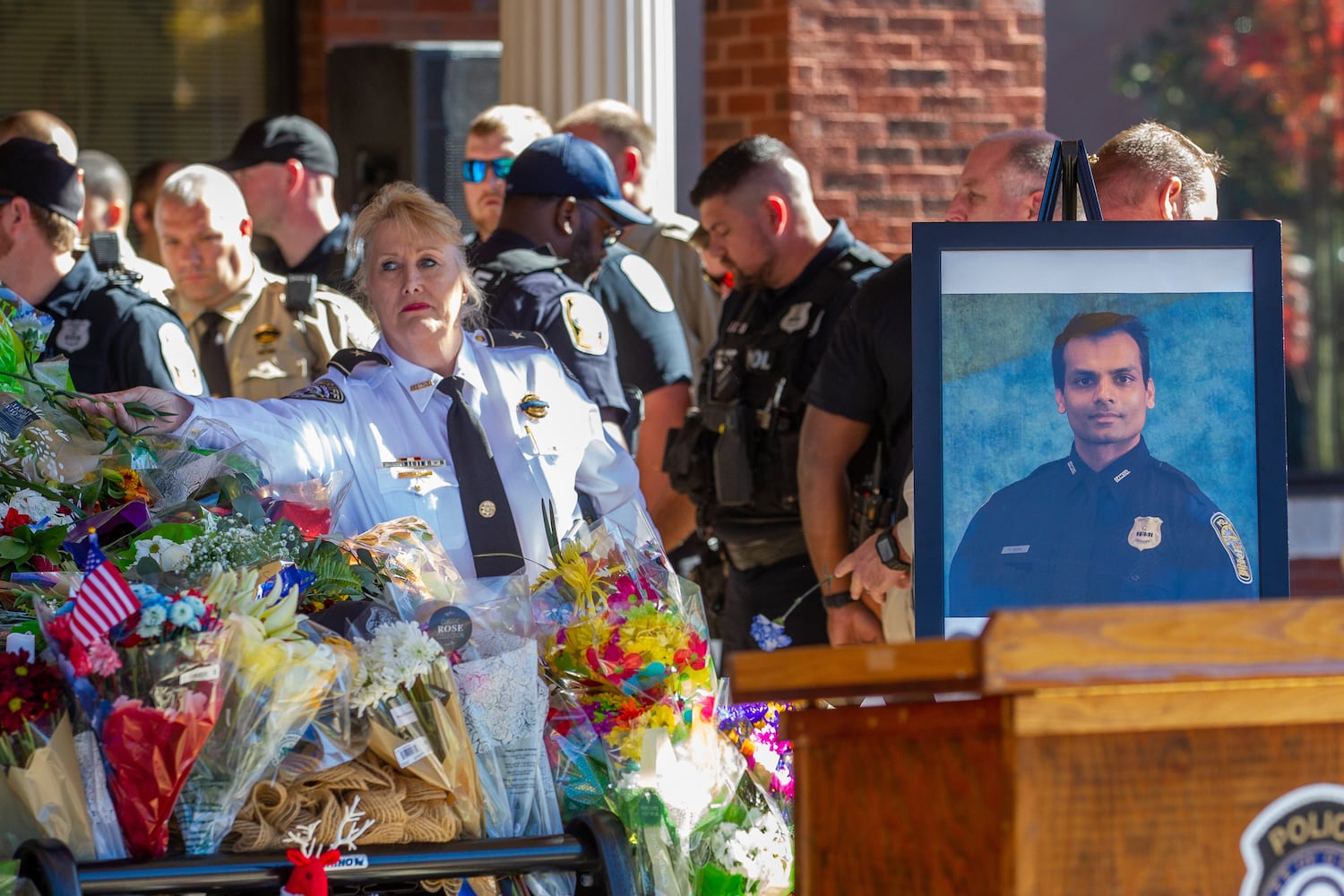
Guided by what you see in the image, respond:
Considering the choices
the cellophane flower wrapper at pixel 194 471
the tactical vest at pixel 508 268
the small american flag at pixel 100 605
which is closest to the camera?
the small american flag at pixel 100 605

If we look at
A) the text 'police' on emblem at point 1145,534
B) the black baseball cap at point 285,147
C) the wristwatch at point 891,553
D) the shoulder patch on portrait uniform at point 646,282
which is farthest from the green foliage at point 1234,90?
the text 'police' on emblem at point 1145,534

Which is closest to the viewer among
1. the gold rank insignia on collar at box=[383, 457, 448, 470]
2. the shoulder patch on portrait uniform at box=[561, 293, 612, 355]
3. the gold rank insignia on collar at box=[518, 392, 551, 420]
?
the gold rank insignia on collar at box=[383, 457, 448, 470]

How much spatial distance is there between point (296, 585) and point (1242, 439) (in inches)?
53.3

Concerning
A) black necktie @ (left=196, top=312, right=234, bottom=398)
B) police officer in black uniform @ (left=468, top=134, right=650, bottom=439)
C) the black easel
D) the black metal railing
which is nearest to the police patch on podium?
the black metal railing

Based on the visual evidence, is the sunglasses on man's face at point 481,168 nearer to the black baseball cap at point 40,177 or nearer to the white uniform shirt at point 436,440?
the black baseball cap at point 40,177

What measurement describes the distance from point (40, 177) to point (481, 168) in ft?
4.80

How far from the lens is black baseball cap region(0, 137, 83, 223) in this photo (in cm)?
482

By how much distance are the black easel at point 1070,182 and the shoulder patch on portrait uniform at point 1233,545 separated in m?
0.51

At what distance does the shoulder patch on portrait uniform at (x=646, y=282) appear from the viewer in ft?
16.4

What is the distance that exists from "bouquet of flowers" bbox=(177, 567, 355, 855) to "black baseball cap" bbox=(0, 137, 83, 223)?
120 inches

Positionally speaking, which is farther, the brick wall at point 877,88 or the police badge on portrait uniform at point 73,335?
the brick wall at point 877,88

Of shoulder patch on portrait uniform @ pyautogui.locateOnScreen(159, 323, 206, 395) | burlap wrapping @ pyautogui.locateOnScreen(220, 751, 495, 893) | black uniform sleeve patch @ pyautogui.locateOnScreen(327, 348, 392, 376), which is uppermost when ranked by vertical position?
shoulder patch on portrait uniform @ pyautogui.locateOnScreen(159, 323, 206, 395)

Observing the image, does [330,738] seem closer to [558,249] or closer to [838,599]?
[838,599]

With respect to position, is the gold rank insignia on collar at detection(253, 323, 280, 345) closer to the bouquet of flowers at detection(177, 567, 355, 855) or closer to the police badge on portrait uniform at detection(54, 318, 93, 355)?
the police badge on portrait uniform at detection(54, 318, 93, 355)
